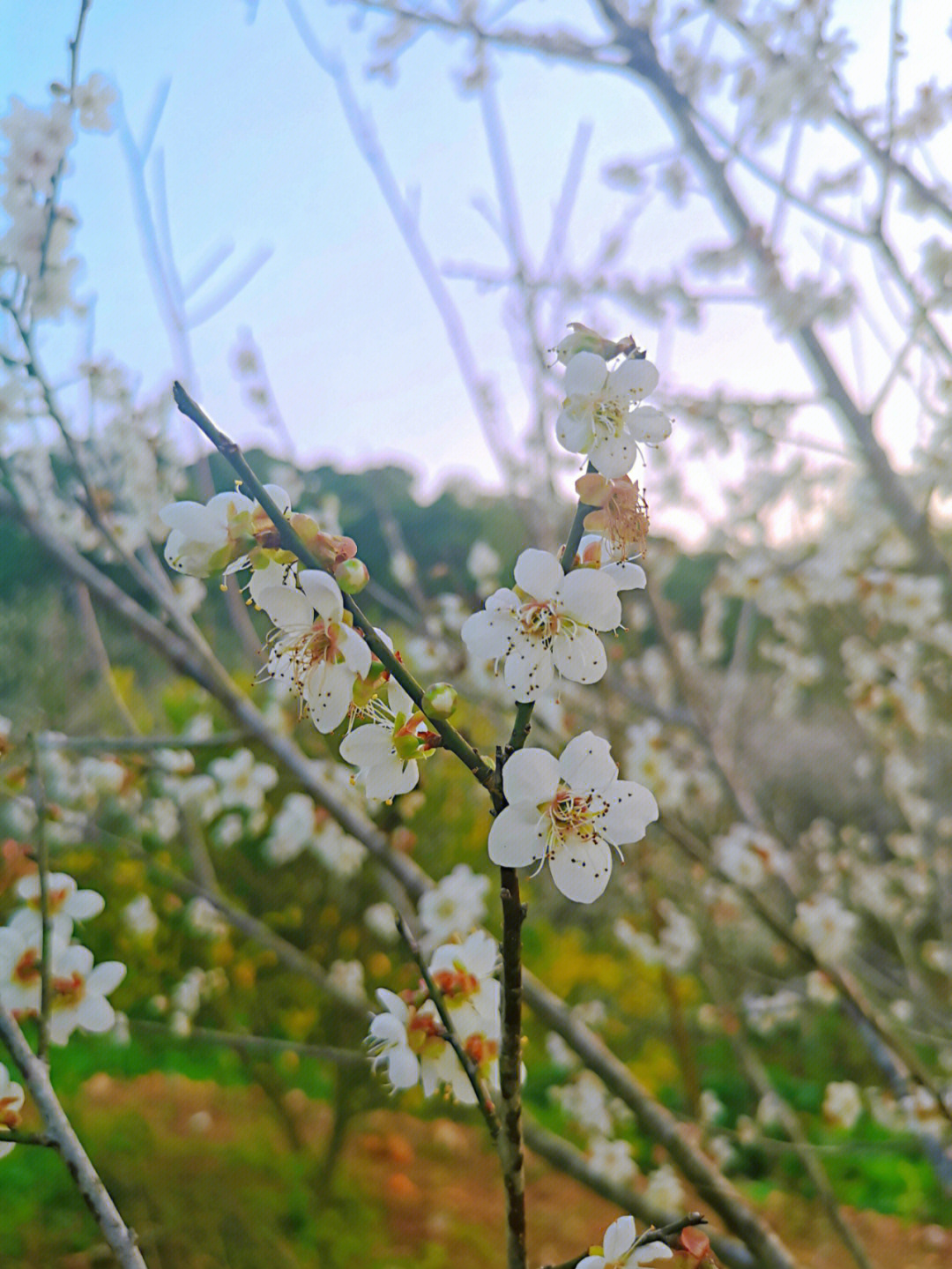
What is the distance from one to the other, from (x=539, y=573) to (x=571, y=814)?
0.54 feet

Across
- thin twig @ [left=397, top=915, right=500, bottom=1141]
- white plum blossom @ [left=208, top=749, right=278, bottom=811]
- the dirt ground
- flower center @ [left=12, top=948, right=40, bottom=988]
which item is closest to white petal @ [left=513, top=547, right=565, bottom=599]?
thin twig @ [left=397, top=915, right=500, bottom=1141]

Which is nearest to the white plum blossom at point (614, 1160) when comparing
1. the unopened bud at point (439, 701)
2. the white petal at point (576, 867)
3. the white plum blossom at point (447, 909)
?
the white plum blossom at point (447, 909)

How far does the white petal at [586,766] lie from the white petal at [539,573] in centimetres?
10

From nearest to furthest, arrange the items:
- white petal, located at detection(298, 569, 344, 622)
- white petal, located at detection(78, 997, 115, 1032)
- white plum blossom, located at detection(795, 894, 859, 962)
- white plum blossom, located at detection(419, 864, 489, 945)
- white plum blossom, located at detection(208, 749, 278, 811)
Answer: white petal, located at detection(298, 569, 344, 622), white petal, located at detection(78, 997, 115, 1032), white plum blossom, located at detection(419, 864, 489, 945), white plum blossom, located at detection(795, 894, 859, 962), white plum blossom, located at detection(208, 749, 278, 811)

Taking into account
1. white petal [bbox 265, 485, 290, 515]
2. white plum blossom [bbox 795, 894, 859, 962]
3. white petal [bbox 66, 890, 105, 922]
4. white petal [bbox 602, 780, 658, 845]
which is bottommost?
white petal [bbox 602, 780, 658, 845]

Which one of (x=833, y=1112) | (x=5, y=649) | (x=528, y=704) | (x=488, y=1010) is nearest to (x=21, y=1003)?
(x=488, y=1010)

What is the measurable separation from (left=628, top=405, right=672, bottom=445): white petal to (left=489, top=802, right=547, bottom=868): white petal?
259 millimetres

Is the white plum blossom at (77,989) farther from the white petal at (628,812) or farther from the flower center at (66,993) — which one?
the white petal at (628,812)

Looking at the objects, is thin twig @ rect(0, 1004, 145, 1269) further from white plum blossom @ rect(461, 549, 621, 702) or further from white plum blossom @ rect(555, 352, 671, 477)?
white plum blossom @ rect(555, 352, 671, 477)

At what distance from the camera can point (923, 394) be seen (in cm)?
197

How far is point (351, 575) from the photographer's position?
0.53 m

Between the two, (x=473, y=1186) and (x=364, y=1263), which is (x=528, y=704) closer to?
(x=364, y=1263)

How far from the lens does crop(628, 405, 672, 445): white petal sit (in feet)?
1.92

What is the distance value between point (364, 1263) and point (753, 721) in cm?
472
